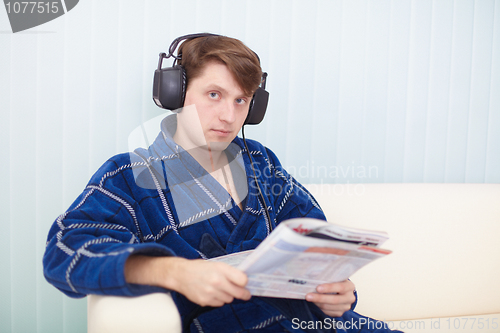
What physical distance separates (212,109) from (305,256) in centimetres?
60

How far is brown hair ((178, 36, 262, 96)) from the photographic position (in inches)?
39.9

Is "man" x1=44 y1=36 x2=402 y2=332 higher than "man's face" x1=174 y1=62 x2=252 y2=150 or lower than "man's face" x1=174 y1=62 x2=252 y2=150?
lower

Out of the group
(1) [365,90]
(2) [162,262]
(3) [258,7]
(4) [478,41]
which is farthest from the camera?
(4) [478,41]

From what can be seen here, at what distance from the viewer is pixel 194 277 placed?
0.66 metres

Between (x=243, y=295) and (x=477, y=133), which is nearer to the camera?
(x=243, y=295)

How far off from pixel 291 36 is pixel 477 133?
3.73 feet

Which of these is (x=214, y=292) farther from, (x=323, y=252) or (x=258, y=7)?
(x=258, y=7)

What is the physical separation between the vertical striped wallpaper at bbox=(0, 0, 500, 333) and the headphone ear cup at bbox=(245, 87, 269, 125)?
0.32 meters

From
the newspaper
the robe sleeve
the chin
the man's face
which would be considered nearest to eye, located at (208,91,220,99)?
the man's face

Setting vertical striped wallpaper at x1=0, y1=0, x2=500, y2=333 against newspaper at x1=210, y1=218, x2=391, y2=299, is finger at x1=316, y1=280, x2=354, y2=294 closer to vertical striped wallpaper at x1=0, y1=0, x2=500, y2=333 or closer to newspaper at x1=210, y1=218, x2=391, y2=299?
Result: newspaper at x1=210, y1=218, x2=391, y2=299

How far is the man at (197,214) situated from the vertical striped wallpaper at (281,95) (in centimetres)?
40

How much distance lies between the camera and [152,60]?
139 cm

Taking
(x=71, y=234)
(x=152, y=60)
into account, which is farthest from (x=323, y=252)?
(x=152, y=60)

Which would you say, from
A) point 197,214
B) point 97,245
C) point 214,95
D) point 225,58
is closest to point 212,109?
point 214,95
